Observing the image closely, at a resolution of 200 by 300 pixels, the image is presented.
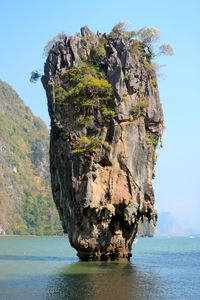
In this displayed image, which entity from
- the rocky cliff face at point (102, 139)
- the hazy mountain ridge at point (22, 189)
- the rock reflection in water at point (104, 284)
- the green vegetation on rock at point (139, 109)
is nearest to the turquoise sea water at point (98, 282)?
the rock reflection in water at point (104, 284)

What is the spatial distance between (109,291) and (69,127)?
1643 centimetres

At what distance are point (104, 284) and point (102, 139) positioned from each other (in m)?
13.5

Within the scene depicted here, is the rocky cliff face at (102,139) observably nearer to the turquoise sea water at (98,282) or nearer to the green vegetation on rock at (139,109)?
the green vegetation on rock at (139,109)

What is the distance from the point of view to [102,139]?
38062 mm

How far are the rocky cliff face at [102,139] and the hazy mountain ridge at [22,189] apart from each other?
419 feet

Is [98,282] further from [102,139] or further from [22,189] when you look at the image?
[22,189]

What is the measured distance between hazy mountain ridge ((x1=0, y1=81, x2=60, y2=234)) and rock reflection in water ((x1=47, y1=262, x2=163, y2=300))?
133878 millimetres

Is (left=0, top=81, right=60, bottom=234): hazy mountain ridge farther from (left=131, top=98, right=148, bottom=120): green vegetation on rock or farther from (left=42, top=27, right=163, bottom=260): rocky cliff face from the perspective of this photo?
(left=131, top=98, right=148, bottom=120): green vegetation on rock

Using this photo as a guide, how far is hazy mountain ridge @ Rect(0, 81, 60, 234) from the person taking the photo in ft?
554

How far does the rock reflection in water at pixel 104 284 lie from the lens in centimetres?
2348

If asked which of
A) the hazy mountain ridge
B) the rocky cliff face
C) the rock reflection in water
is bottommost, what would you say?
the rock reflection in water

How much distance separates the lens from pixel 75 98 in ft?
128

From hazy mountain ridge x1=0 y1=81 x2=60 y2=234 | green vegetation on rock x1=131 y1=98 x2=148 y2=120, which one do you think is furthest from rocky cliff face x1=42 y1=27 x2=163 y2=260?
hazy mountain ridge x1=0 y1=81 x2=60 y2=234

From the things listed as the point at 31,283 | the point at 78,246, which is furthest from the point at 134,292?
the point at 78,246
